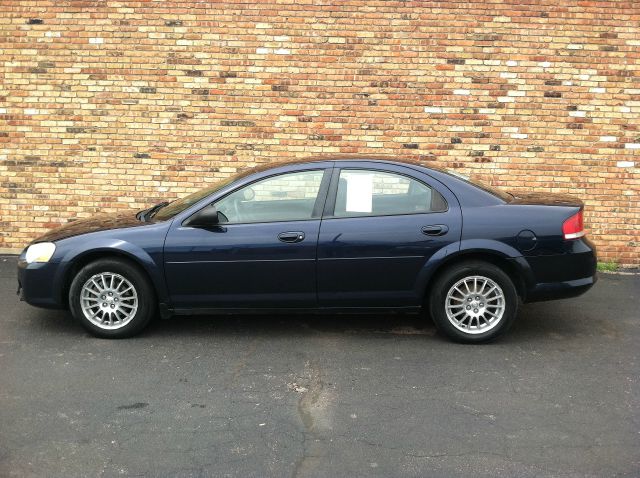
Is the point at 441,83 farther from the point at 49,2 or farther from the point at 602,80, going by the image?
the point at 49,2

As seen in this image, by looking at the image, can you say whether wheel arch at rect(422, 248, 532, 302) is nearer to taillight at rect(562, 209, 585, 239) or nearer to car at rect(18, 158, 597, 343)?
car at rect(18, 158, 597, 343)

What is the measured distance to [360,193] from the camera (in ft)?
17.2

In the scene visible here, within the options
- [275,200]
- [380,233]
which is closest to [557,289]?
[380,233]

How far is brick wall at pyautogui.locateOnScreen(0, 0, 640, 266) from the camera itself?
7.77 m

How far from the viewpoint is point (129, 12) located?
7879mm

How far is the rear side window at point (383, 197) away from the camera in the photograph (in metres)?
5.18

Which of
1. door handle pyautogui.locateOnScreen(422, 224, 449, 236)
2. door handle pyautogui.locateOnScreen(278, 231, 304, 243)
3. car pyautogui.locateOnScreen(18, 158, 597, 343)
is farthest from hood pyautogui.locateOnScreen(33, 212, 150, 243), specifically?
door handle pyautogui.locateOnScreen(422, 224, 449, 236)

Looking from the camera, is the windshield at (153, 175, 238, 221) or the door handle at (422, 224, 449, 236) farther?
the windshield at (153, 175, 238, 221)

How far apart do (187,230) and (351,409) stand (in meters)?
2.00

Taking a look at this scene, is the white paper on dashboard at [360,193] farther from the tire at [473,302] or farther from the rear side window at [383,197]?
the tire at [473,302]

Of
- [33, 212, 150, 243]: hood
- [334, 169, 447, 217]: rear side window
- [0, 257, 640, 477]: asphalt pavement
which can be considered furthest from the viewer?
[33, 212, 150, 243]: hood

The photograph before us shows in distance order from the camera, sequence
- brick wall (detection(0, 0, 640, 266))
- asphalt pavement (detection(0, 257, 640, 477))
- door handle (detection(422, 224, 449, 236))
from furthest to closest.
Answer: brick wall (detection(0, 0, 640, 266)) < door handle (detection(422, 224, 449, 236)) < asphalt pavement (detection(0, 257, 640, 477))

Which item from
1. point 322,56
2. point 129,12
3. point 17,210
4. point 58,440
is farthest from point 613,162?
point 17,210

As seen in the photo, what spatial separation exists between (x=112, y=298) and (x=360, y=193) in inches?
84.8
